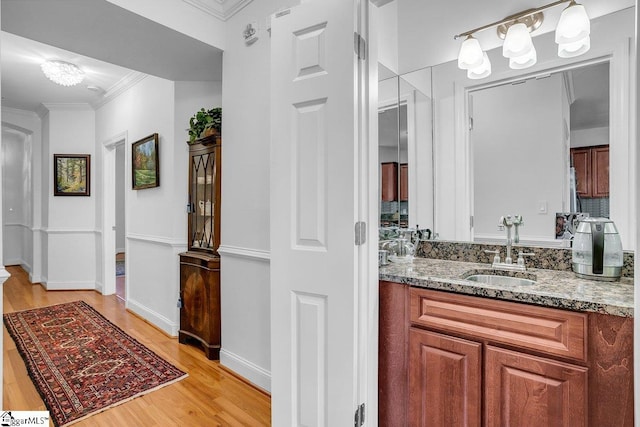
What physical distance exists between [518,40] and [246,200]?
1.83m

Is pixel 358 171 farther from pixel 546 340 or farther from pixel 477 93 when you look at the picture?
pixel 477 93

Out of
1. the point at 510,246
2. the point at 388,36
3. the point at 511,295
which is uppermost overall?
the point at 388,36

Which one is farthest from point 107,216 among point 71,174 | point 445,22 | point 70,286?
point 445,22

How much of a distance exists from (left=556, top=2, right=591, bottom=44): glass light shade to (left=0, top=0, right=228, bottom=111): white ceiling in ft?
6.27

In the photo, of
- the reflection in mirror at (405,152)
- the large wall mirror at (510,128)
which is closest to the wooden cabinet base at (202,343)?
the reflection in mirror at (405,152)

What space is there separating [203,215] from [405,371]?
214 centimetres

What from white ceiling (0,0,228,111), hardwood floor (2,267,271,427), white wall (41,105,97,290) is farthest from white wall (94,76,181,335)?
white wall (41,105,97,290)

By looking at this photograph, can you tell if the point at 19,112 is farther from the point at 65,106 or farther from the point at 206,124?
the point at 206,124

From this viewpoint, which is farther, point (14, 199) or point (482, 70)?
point (14, 199)

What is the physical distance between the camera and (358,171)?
1397 mm

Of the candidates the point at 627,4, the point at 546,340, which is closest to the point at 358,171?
the point at 546,340

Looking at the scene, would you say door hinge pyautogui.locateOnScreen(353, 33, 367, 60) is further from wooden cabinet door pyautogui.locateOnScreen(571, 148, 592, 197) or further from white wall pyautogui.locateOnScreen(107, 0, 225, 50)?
white wall pyautogui.locateOnScreen(107, 0, 225, 50)

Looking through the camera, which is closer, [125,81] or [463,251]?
[463,251]

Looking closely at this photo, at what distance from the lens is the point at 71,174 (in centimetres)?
491
